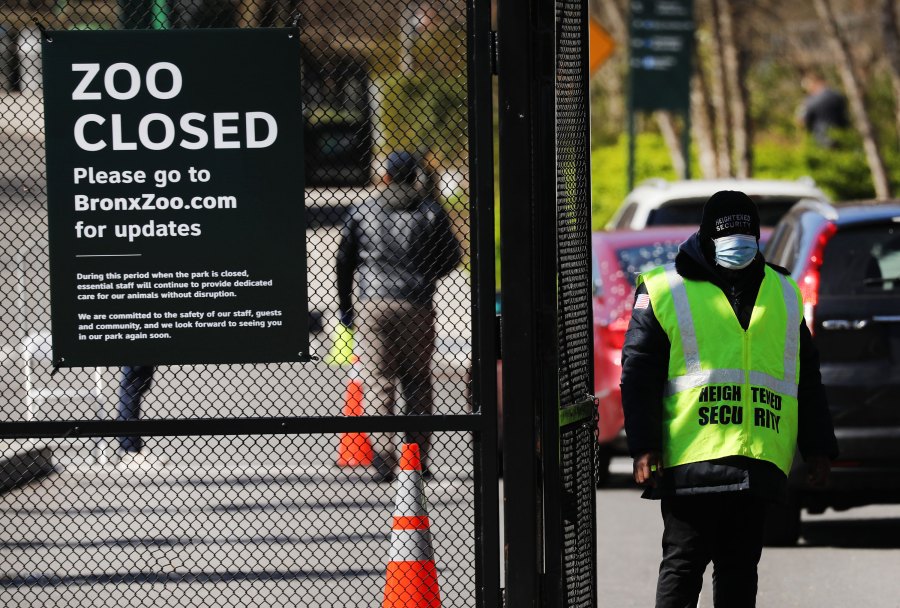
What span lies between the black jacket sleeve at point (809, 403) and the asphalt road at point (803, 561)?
171cm

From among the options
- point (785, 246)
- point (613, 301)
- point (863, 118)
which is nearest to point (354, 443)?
point (613, 301)

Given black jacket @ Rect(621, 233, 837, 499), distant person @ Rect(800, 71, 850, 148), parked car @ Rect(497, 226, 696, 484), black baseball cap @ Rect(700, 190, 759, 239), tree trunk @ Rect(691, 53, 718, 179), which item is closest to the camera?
black jacket @ Rect(621, 233, 837, 499)

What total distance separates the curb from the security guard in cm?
456

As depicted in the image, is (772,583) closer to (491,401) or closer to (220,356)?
(491,401)

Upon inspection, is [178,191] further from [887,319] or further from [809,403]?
[887,319]

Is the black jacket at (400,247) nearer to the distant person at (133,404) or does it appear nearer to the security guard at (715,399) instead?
the security guard at (715,399)

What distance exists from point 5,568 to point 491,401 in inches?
127

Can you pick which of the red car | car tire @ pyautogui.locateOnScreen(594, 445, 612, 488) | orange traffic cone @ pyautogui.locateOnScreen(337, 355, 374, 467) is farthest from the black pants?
car tire @ pyautogui.locateOnScreen(594, 445, 612, 488)

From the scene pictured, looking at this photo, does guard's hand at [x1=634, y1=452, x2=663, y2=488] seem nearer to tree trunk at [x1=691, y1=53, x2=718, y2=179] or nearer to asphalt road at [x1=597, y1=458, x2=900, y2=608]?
asphalt road at [x1=597, y1=458, x2=900, y2=608]

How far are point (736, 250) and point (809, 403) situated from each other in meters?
0.63

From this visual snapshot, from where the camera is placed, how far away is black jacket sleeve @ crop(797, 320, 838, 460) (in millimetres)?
5324

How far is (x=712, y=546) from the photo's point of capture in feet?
17.1

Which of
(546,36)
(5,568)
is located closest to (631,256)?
(5,568)

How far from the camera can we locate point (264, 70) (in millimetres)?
4969
